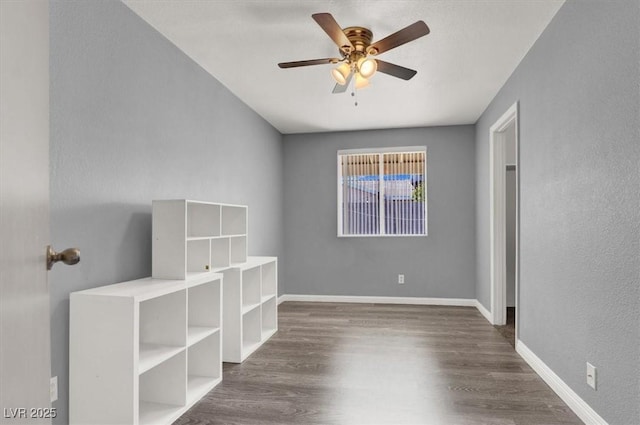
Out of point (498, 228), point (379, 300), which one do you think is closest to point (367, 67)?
point (498, 228)

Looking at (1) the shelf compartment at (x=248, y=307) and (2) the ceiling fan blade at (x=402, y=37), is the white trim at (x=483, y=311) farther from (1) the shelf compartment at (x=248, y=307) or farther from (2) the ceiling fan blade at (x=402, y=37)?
(2) the ceiling fan blade at (x=402, y=37)

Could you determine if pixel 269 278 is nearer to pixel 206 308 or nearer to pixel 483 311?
pixel 206 308

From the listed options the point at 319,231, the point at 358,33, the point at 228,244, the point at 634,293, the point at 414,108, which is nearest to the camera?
the point at 634,293

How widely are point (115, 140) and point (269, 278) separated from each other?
2.22 m

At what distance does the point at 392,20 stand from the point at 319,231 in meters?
3.57

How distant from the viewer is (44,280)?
79 cm

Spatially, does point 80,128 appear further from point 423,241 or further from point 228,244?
point 423,241

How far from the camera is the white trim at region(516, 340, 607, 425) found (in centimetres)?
212

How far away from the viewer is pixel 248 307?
11.7ft

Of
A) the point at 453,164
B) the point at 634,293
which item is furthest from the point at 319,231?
the point at 634,293

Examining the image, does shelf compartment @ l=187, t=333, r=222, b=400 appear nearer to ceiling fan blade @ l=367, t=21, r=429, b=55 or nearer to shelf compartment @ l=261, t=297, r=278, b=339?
shelf compartment @ l=261, t=297, r=278, b=339

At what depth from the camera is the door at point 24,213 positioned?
0.65 m

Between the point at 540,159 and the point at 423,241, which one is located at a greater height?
the point at 540,159

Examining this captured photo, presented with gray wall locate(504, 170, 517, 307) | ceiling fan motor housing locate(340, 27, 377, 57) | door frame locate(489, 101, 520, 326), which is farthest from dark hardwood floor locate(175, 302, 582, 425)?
ceiling fan motor housing locate(340, 27, 377, 57)
